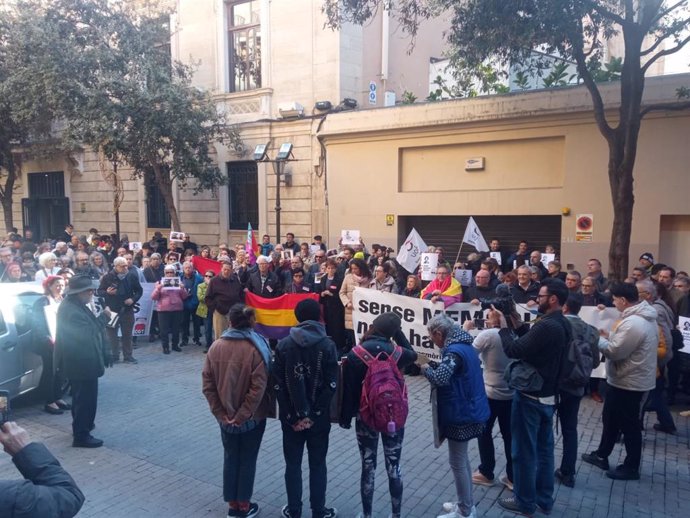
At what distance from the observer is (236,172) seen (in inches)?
766

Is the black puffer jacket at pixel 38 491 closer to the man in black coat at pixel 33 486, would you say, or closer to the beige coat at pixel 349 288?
the man in black coat at pixel 33 486

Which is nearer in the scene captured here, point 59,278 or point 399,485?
point 399,485

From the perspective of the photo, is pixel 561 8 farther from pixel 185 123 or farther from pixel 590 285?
pixel 185 123

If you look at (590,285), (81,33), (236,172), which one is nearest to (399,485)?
(590,285)

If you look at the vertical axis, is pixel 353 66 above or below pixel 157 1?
below

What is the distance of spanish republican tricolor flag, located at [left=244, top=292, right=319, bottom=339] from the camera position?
10.1m

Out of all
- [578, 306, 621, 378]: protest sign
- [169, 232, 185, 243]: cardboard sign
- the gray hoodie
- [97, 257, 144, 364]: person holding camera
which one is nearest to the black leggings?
the gray hoodie

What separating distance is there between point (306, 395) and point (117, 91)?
47.7ft

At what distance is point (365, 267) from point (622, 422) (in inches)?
195

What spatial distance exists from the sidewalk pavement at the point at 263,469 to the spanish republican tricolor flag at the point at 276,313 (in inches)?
93.7

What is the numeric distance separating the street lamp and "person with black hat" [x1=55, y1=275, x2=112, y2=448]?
1106 cm

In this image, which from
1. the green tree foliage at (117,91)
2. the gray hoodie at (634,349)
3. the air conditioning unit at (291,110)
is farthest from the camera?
the air conditioning unit at (291,110)

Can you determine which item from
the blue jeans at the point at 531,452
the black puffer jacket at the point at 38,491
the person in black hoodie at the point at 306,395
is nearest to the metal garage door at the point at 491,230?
the blue jeans at the point at 531,452

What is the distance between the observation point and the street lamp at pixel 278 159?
56.6ft
